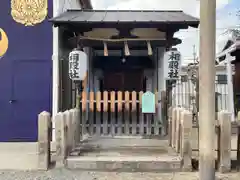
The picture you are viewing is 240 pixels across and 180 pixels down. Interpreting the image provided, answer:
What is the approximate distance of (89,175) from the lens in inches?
301

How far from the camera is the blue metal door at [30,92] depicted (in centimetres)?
1135

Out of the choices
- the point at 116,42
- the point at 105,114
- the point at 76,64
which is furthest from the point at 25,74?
the point at 116,42

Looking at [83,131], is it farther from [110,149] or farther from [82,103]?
[110,149]

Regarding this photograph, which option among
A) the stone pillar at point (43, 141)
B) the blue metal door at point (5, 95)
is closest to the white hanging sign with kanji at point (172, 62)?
the stone pillar at point (43, 141)

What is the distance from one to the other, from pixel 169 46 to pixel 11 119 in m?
5.21

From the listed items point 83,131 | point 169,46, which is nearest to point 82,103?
point 83,131

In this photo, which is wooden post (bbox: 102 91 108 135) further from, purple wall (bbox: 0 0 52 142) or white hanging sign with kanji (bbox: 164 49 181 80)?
white hanging sign with kanji (bbox: 164 49 181 80)

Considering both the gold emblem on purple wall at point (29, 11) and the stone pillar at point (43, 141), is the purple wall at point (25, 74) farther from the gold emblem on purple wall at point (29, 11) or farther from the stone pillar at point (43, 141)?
the stone pillar at point (43, 141)

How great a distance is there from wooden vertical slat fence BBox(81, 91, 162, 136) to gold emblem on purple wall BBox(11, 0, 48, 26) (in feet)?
8.65

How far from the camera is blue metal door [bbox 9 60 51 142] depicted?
37.2ft

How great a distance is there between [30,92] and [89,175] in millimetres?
4565

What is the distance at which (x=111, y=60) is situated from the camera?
14.1 m

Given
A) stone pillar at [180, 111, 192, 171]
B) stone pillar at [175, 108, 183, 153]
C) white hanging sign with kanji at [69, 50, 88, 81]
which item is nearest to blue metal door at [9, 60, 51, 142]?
white hanging sign with kanji at [69, 50, 88, 81]

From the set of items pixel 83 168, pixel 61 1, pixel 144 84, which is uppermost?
pixel 61 1
